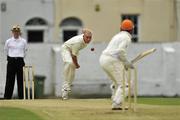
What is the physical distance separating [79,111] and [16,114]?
1401 millimetres

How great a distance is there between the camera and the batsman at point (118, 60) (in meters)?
19.7

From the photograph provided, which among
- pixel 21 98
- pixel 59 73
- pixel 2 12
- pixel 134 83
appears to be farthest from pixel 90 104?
pixel 2 12

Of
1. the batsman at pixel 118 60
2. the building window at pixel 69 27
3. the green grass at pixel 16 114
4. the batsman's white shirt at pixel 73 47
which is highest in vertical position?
the building window at pixel 69 27

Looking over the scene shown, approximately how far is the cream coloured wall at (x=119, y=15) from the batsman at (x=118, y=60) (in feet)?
84.9

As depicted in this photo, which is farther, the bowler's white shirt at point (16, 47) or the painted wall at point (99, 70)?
the painted wall at point (99, 70)

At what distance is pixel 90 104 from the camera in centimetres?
2212

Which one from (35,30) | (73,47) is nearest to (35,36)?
(35,30)

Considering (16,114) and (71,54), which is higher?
(71,54)

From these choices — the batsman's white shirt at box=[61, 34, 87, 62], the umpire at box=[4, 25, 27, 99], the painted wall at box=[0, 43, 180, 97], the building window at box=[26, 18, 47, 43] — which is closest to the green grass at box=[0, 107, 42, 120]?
the batsman's white shirt at box=[61, 34, 87, 62]

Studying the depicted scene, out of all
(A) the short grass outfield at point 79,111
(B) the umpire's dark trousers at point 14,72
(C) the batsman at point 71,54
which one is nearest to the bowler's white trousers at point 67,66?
(C) the batsman at point 71,54

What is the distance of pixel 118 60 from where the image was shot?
1995 centimetres

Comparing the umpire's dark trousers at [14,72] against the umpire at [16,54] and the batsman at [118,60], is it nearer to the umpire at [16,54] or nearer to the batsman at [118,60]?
the umpire at [16,54]

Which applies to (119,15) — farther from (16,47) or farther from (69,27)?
(16,47)

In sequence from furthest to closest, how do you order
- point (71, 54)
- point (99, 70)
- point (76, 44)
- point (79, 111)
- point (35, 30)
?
point (35, 30) < point (99, 70) < point (71, 54) < point (76, 44) < point (79, 111)
